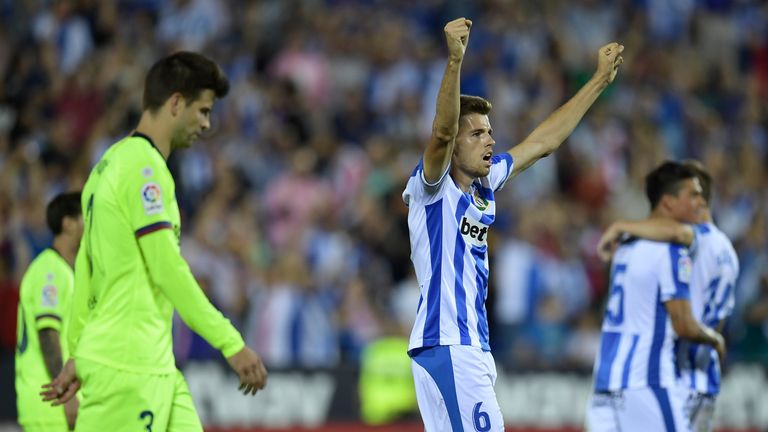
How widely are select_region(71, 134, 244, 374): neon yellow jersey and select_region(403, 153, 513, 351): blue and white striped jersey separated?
1.13 meters

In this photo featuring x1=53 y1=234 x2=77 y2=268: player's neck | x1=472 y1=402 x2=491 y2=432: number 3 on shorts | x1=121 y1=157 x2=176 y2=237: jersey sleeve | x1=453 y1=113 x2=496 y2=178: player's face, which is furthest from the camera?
x1=53 y1=234 x2=77 y2=268: player's neck

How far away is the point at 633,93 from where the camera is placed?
1838 cm

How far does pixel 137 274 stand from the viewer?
235 inches

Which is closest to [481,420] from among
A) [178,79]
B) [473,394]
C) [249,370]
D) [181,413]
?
[473,394]

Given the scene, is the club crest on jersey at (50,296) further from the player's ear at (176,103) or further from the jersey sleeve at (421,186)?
the jersey sleeve at (421,186)

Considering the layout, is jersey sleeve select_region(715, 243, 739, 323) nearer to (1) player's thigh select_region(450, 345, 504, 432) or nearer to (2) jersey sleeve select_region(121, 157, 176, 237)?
(1) player's thigh select_region(450, 345, 504, 432)

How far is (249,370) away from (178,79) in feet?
4.56

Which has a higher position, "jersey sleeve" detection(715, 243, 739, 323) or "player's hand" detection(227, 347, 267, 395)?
"jersey sleeve" detection(715, 243, 739, 323)

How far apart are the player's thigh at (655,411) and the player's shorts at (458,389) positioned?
2.19m

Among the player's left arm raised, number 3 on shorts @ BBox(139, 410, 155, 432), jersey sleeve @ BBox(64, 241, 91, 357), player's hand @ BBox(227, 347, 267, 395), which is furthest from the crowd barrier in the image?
player's hand @ BBox(227, 347, 267, 395)

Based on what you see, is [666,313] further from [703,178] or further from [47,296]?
[47,296]

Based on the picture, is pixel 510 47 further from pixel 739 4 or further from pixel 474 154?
pixel 474 154

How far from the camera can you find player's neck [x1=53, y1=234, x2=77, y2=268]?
8.17 meters

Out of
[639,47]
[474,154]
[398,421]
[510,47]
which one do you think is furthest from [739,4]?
[474,154]
